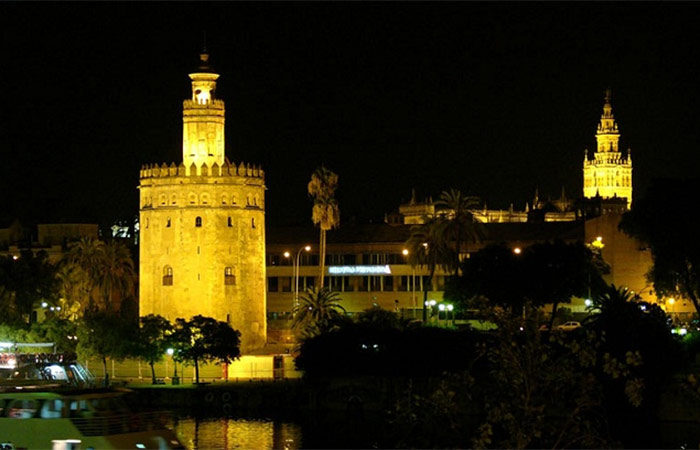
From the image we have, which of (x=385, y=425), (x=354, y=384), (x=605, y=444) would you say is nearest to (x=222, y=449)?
(x=385, y=425)

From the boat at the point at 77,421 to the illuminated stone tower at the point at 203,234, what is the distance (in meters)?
48.6

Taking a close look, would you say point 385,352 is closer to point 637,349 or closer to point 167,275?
point 637,349

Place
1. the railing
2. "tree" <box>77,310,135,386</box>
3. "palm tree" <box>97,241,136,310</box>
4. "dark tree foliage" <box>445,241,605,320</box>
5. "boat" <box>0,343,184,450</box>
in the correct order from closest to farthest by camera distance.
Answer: "boat" <box>0,343,184,450</box> → the railing → "tree" <box>77,310,135,386</box> → "dark tree foliage" <box>445,241,605,320</box> → "palm tree" <box>97,241,136,310</box>

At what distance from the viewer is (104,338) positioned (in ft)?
276

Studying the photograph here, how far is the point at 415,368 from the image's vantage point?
77.1m

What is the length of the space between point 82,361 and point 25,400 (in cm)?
4330

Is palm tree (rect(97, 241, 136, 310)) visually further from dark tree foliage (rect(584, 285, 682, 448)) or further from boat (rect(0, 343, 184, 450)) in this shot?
boat (rect(0, 343, 184, 450))

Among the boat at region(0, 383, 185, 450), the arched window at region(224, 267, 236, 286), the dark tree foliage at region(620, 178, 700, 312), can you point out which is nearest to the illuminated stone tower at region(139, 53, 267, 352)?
the arched window at region(224, 267, 236, 286)

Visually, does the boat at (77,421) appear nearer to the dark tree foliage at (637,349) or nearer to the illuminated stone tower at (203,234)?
the dark tree foliage at (637,349)

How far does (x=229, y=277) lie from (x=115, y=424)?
2059 inches

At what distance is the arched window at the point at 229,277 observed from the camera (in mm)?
93062

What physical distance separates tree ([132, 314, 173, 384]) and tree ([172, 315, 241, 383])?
0.62 meters

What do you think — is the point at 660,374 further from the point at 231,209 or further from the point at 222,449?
the point at 231,209

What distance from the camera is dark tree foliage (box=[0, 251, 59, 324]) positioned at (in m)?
94.2
